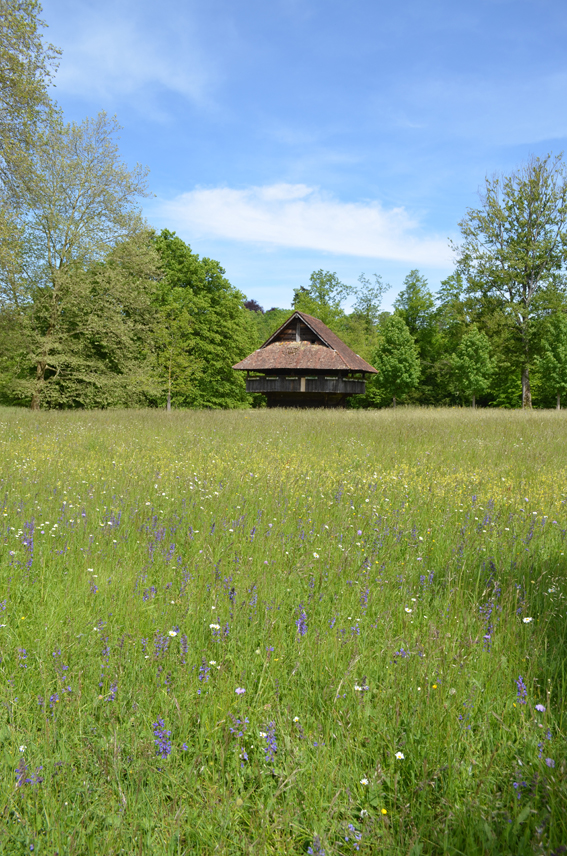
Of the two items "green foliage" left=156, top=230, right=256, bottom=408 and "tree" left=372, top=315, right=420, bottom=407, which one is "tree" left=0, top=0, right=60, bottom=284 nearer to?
"green foliage" left=156, top=230, right=256, bottom=408

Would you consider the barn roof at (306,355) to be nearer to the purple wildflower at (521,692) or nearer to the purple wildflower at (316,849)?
the purple wildflower at (521,692)

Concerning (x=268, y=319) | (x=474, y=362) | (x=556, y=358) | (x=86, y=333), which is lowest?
(x=86, y=333)

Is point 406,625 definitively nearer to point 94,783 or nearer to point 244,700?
point 244,700

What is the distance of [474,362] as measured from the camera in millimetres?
45500

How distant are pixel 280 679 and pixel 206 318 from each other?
38391mm

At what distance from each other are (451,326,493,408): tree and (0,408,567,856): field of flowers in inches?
1665

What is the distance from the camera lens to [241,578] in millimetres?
3625

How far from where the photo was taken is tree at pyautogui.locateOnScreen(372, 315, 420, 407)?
46.3 m

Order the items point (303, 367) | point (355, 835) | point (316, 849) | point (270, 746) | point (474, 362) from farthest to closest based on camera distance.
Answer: point (474, 362)
point (303, 367)
point (270, 746)
point (355, 835)
point (316, 849)

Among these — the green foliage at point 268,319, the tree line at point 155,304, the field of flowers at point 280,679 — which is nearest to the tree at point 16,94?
the tree line at point 155,304

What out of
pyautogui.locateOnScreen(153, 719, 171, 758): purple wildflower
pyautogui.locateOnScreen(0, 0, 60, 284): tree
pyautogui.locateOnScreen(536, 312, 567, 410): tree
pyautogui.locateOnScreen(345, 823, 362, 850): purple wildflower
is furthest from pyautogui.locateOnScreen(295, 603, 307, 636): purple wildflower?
pyautogui.locateOnScreen(536, 312, 567, 410): tree

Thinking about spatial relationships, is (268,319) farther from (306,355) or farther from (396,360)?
(306,355)

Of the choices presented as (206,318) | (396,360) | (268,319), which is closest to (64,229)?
(206,318)

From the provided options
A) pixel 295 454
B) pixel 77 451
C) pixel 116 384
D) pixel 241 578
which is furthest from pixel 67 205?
pixel 241 578
